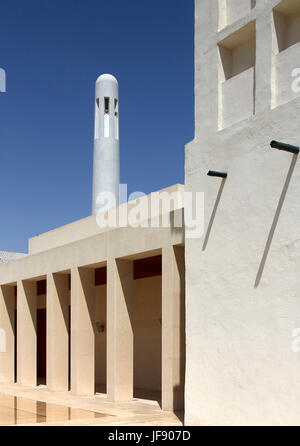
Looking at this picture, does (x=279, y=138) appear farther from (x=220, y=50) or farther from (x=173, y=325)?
(x=173, y=325)

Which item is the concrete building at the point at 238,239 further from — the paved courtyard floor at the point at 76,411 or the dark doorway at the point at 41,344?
the dark doorway at the point at 41,344

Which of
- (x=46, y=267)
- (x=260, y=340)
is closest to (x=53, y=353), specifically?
(x=46, y=267)

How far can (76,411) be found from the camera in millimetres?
13609

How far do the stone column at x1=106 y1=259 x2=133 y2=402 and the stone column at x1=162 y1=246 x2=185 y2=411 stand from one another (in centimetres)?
227

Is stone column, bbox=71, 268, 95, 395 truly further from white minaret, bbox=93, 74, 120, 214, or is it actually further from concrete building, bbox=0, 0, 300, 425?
white minaret, bbox=93, 74, 120, 214

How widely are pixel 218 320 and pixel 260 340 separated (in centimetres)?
112

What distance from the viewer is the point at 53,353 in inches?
726

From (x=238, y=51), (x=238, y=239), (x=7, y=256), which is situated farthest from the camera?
(x=7, y=256)

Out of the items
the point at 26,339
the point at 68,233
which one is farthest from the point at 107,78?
the point at 26,339

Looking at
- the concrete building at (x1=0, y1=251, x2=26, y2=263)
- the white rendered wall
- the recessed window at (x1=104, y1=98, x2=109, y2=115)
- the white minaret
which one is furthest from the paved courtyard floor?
the recessed window at (x1=104, y1=98, x2=109, y2=115)

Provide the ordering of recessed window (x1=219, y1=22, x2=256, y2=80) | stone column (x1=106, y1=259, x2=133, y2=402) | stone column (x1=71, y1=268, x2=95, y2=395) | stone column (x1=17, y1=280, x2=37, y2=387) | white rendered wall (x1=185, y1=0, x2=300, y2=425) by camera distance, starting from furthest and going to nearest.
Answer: stone column (x1=17, y1=280, x2=37, y2=387) → stone column (x1=71, y1=268, x2=95, y2=395) → stone column (x1=106, y1=259, x2=133, y2=402) → recessed window (x1=219, y1=22, x2=256, y2=80) → white rendered wall (x1=185, y1=0, x2=300, y2=425)

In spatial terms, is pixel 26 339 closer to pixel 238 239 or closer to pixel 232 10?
pixel 238 239

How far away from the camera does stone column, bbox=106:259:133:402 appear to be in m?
15.1

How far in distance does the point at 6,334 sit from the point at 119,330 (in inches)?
341
